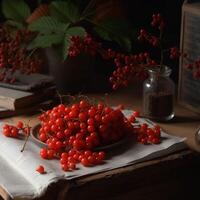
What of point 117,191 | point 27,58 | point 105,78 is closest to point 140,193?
point 117,191

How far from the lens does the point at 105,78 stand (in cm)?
157

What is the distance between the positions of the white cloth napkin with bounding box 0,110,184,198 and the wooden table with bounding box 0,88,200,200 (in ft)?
0.04

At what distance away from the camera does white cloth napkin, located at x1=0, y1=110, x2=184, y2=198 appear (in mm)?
962

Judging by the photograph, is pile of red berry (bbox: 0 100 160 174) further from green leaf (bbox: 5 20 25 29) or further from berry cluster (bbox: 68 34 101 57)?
green leaf (bbox: 5 20 25 29)

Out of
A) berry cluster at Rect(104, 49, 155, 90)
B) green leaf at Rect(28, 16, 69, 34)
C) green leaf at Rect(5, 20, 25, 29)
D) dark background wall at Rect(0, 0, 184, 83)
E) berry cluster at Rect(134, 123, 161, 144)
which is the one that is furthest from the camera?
dark background wall at Rect(0, 0, 184, 83)

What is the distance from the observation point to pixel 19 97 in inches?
50.8

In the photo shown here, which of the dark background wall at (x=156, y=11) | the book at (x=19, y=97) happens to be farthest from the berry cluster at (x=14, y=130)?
the dark background wall at (x=156, y=11)

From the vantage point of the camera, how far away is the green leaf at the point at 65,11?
4.48 ft

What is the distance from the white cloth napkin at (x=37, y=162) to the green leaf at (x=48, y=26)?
1.01ft

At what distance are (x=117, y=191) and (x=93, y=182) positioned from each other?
0.18ft

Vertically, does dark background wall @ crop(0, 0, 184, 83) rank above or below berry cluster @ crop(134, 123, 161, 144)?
above

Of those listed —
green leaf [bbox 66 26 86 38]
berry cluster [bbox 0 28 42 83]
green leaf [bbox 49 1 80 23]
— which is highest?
green leaf [bbox 49 1 80 23]

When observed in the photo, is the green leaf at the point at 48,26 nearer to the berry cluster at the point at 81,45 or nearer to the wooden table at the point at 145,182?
the berry cluster at the point at 81,45

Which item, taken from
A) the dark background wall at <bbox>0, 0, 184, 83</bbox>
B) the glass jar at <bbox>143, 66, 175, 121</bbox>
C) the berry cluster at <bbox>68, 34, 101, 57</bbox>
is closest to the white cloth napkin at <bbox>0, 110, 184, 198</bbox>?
the glass jar at <bbox>143, 66, 175, 121</bbox>
